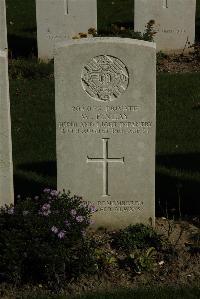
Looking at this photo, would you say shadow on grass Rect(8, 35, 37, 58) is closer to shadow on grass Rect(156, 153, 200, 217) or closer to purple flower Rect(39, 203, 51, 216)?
shadow on grass Rect(156, 153, 200, 217)

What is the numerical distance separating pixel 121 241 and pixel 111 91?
137 cm

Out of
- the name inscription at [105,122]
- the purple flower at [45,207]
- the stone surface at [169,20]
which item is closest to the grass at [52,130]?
the name inscription at [105,122]

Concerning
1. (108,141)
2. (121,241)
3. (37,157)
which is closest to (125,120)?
(108,141)

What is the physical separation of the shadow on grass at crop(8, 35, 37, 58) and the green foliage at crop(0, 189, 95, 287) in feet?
25.3

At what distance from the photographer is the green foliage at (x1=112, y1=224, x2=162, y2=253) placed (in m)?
6.77

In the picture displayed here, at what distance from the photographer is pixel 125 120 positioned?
276 inches

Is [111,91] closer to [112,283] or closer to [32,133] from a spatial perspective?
[112,283]

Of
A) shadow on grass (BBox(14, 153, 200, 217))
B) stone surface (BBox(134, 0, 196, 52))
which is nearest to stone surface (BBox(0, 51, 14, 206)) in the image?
shadow on grass (BBox(14, 153, 200, 217))

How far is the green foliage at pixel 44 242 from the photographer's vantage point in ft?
19.8

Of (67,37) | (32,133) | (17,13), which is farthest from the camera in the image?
(17,13)

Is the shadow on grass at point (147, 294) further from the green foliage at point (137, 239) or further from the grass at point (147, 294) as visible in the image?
the green foliage at point (137, 239)

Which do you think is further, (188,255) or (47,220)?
(188,255)

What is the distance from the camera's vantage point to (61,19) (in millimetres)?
13688

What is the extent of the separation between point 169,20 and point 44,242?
340 inches
